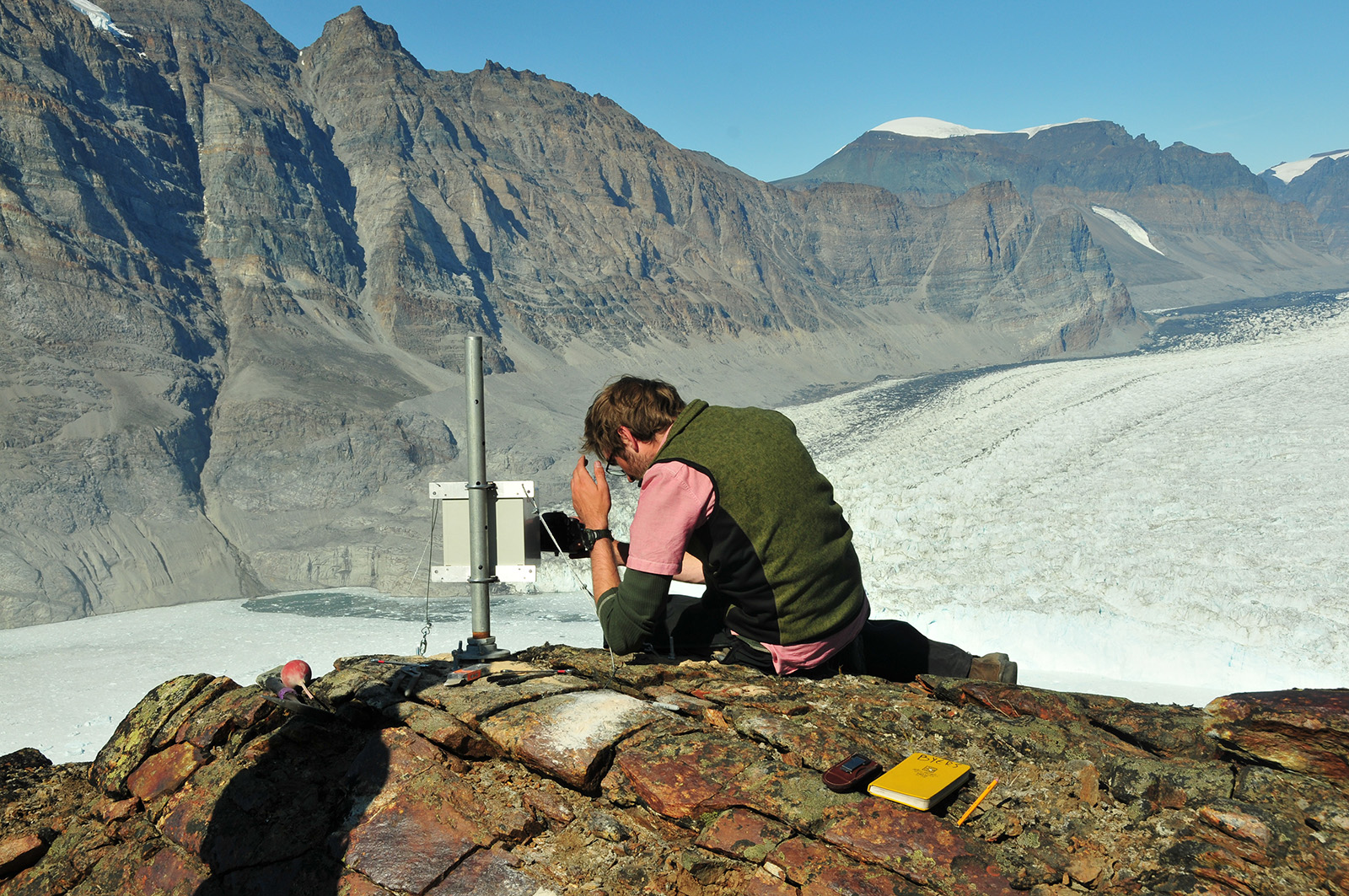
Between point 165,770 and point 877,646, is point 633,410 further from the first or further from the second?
point 165,770

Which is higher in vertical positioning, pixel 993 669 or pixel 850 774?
pixel 850 774

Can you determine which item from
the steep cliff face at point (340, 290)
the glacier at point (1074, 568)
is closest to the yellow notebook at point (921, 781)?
the glacier at point (1074, 568)

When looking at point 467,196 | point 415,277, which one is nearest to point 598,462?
point 415,277

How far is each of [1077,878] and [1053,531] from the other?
16.1 m

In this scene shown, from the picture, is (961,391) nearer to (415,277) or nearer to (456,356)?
(456,356)

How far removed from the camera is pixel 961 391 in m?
37.3

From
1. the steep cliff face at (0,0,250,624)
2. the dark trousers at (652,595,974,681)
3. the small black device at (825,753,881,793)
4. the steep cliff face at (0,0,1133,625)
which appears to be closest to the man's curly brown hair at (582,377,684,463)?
the dark trousers at (652,595,974,681)

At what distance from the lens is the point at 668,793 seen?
8.51 feet

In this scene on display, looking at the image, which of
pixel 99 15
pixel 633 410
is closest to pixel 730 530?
pixel 633 410

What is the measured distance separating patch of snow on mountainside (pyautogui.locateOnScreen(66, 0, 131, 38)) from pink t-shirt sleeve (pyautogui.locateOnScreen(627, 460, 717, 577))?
337 feet

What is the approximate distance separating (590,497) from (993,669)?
186cm

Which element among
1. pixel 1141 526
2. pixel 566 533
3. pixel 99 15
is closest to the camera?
pixel 566 533

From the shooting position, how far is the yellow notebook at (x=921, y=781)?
238 cm

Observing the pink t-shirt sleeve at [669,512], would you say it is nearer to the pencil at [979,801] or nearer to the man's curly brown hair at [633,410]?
the man's curly brown hair at [633,410]
